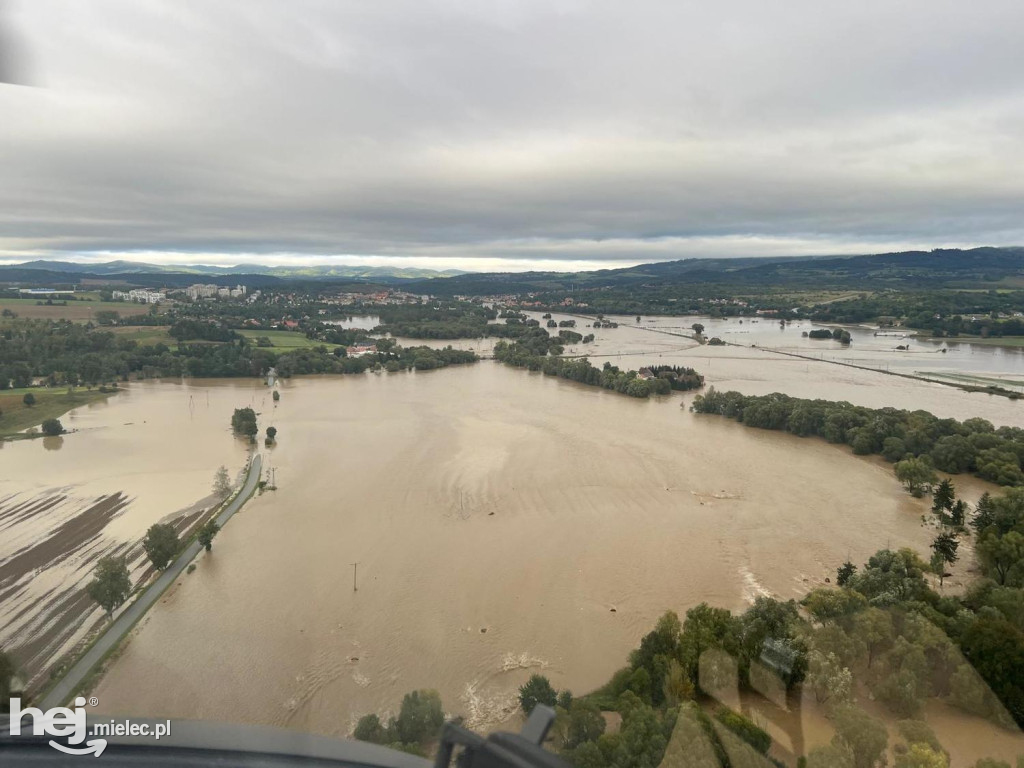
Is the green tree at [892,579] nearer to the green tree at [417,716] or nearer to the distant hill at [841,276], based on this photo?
the green tree at [417,716]

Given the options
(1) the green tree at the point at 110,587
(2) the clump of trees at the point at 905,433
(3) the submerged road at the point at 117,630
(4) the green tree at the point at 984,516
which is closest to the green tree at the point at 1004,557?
(4) the green tree at the point at 984,516

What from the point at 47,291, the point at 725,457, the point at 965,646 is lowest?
the point at 725,457

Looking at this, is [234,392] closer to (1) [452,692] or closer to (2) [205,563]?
(2) [205,563]

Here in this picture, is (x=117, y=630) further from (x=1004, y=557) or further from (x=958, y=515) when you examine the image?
(x=958, y=515)

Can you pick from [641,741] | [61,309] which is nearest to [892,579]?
[641,741]

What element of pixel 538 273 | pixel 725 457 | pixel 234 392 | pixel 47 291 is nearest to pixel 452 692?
pixel 725 457

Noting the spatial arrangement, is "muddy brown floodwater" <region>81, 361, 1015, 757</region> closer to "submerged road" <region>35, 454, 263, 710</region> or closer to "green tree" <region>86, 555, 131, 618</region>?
"submerged road" <region>35, 454, 263, 710</region>

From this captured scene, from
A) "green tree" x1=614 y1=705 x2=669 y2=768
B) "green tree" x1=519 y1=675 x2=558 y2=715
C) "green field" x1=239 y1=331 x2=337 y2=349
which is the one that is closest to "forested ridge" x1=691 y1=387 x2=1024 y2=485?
"green tree" x1=519 y1=675 x2=558 y2=715
